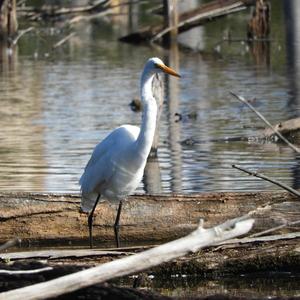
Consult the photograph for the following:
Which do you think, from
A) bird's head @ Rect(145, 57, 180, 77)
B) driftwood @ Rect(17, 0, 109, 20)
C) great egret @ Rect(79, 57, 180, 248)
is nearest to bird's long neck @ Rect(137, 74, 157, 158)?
great egret @ Rect(79, 57, 180, 248)

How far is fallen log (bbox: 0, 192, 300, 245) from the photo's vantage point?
10.3 m

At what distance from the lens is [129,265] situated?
6.20 meters

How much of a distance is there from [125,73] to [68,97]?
435 cm

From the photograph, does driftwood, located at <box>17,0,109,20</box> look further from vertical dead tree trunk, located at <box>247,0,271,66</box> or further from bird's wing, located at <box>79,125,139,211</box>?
bird's wing, located at <box>79,125,139,211</box>

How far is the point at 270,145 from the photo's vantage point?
16.6m

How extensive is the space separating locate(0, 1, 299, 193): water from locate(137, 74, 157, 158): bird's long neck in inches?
124

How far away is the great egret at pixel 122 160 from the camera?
9860mm

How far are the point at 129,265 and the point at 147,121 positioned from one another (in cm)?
359

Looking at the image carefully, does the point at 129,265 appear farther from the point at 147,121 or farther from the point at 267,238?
the point at 147,121

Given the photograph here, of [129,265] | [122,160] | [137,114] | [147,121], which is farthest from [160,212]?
[137,114]

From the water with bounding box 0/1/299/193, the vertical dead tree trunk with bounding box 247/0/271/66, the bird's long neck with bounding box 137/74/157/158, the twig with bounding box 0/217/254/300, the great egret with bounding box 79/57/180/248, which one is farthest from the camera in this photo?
the vertical dead tree trunk with bounding box 247/0/271/66

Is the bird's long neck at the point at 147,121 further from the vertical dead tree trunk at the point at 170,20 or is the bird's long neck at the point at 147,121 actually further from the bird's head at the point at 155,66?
the vertical dead tree trunk at the point at 170,20

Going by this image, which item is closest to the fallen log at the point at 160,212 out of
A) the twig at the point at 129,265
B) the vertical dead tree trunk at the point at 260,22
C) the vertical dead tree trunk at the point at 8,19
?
the twig at the point at 129,265

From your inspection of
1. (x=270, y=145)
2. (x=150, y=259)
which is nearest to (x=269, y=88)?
(x=270, y=145)
